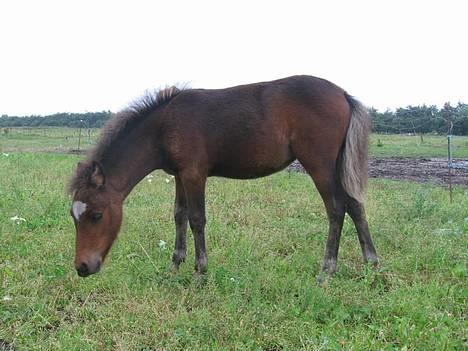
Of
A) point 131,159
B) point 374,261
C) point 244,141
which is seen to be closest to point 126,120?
point 131,159

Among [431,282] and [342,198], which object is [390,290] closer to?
[431,282]

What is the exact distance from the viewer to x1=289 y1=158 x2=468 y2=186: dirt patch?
36.2ft

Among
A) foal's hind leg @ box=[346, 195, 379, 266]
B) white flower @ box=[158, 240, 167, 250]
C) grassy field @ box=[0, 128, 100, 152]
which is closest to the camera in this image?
foal's hind leg @ box=[346, 195, 379, 266]

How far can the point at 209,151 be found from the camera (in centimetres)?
443

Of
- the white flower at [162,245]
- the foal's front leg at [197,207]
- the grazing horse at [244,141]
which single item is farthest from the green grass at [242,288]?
the grazing horse at [244,141]

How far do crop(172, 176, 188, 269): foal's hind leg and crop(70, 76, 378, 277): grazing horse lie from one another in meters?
0.02

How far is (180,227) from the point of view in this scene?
480cm

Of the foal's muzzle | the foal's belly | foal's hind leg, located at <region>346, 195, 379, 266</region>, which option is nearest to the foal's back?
the foal's belly

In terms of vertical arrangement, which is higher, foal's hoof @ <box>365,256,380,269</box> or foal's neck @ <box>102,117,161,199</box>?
foal's neck @ <box>102,117,161,199</box>

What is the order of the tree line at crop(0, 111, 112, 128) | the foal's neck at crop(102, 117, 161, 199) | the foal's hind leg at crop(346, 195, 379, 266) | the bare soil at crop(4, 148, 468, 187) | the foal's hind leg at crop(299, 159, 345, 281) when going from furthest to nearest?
the tree line at crop(0, 111, 112, 128) → the bare soil at crop(4, 148, 468, 187) → the foal's hind leg at crop(346, 195, 379, 266) → the foal's hind leg at crop(299, 159, 345, 281) → the foal's neck at crop(102, 117, 161, 199)

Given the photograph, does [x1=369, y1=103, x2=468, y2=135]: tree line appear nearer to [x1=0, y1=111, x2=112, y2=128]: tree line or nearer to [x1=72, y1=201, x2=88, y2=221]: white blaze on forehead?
[x1=72, y1=201, x2=88, y2=221]: white blaze on forehead

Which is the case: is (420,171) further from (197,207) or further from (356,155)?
(197,207)

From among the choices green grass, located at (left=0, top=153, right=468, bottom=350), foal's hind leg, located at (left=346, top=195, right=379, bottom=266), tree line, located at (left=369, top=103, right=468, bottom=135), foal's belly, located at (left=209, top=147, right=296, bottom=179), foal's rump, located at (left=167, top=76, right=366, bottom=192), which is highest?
tree line, located at (left=369, top=103, right=468, bottom=135)

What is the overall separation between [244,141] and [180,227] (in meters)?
1.25
